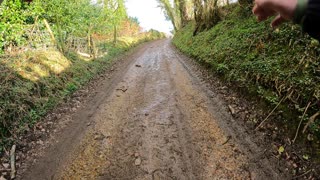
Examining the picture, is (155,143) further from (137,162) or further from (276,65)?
(276,65)

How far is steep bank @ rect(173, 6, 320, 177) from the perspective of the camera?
3866 millimetres

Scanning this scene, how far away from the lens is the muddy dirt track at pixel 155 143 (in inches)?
151

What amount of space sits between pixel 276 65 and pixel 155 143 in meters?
3.04

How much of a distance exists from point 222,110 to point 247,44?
2.56 meters

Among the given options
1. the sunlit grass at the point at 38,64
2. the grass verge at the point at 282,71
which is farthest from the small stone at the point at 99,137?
the sunlit grass at the point at 38,64

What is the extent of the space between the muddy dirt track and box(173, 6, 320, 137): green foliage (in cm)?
89

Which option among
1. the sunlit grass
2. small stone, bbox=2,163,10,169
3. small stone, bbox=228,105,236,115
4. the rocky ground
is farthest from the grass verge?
the sunlit grass

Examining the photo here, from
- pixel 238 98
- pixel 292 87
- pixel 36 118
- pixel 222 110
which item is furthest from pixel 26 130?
pixel 292 87

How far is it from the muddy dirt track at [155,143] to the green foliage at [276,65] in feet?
2.91

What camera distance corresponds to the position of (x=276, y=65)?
525cm

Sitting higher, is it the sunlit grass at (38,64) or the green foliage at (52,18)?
the green foliage at (52,18)

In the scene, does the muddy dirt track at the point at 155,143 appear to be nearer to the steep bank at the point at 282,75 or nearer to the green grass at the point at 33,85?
the steep bank at the point at 282,75

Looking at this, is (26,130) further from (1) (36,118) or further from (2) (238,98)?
(2) (238,98)

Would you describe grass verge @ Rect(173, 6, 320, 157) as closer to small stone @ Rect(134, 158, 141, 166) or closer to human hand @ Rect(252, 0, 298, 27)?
small stone @ Rect(134, 158, 141, 166)
